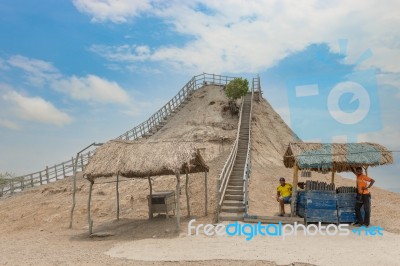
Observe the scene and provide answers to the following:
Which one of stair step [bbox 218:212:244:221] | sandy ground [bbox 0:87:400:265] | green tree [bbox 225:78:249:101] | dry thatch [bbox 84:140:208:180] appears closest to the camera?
sandy ground [bbox 0:87:400:265]

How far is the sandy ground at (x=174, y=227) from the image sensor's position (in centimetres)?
885

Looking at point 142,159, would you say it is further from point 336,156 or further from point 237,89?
point 237,89

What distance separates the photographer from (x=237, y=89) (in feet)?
98.9

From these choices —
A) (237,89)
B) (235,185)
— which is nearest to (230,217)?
(235,185)

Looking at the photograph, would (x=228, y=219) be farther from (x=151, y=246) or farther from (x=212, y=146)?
(x=212, y=146)

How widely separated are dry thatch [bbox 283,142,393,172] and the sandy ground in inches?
82.2

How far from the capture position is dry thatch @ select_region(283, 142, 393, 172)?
11984 millimetres

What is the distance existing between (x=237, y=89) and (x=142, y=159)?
18888 millimetres

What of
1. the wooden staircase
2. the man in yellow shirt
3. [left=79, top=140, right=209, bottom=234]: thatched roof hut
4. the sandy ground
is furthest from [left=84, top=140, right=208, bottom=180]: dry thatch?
the man in yellow shirt

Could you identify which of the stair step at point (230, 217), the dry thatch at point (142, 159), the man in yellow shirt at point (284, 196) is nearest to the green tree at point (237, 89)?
the dry thatch at point (142, 159)

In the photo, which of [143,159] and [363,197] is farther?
[143,159]

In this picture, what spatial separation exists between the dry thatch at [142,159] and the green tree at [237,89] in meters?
17.6

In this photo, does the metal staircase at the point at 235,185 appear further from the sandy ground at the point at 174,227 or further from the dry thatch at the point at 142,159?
the dry thatch at the point at 142,159

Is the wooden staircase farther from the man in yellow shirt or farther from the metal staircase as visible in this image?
the man in yellow shirt
